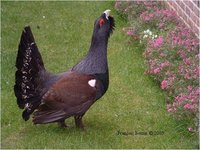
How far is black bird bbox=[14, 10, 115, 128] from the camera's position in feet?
22.1

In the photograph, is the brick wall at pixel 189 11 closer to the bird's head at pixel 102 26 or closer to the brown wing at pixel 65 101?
the bird's head at pixel 102 26

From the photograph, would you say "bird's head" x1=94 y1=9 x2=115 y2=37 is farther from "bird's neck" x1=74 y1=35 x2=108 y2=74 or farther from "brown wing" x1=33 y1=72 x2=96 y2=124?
"brown wing" x1=33 y1=72 x2=96 y2=124

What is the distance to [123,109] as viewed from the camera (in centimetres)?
790

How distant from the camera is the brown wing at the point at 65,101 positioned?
264 inches

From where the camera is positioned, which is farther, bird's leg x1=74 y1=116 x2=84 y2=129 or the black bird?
bird's leg x1=74 y1=116 x2=84 y2=129

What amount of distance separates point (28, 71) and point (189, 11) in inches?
159

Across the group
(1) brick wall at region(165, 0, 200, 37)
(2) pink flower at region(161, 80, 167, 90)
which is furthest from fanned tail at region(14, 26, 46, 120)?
(1) brick wall at region(165, 0, 200, 37)

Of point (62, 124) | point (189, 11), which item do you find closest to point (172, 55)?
point (189, 11)

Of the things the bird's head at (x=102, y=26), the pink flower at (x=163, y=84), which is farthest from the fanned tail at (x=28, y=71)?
the pink flower at (x=163, y=84)

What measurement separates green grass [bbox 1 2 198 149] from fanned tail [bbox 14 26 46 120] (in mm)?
535

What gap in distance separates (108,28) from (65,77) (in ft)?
2.96

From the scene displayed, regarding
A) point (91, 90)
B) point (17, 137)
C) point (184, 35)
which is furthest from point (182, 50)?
point (17, 137)

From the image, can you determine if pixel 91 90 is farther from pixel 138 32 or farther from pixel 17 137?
pixel 138 32

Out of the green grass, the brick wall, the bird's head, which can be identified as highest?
the bird's head
